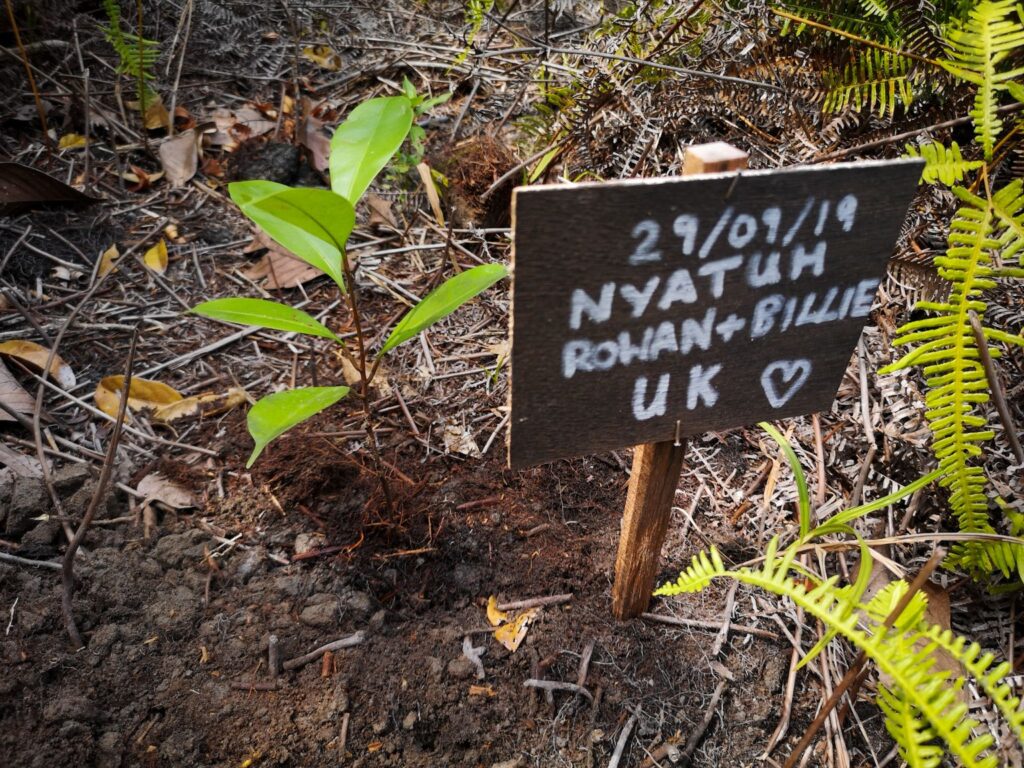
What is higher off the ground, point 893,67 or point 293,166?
point 893,67

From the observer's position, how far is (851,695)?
1354mm

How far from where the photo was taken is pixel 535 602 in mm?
1474

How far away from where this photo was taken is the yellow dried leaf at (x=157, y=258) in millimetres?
2189

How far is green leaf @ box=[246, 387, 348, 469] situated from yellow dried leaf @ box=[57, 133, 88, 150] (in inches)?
72.1

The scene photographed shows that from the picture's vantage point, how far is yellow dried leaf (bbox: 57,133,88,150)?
8.13ft

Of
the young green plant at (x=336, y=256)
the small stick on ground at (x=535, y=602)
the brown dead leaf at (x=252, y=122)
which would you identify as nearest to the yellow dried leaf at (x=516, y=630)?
the small stick on ground at (x=535, y=602)

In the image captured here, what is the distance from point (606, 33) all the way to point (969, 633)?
Result: 76.5 inches

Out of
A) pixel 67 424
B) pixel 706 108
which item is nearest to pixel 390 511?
pixel 67 424

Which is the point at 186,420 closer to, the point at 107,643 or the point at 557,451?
the point at 107,643

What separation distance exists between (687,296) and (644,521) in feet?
1.55

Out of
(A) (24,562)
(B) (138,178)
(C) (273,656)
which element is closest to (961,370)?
(C) (273,656)

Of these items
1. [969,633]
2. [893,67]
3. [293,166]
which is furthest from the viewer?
[293,166]

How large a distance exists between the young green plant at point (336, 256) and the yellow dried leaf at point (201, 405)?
1.75 feet

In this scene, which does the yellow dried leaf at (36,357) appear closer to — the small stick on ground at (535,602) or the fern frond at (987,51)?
the small stick on ground at (535,602)
